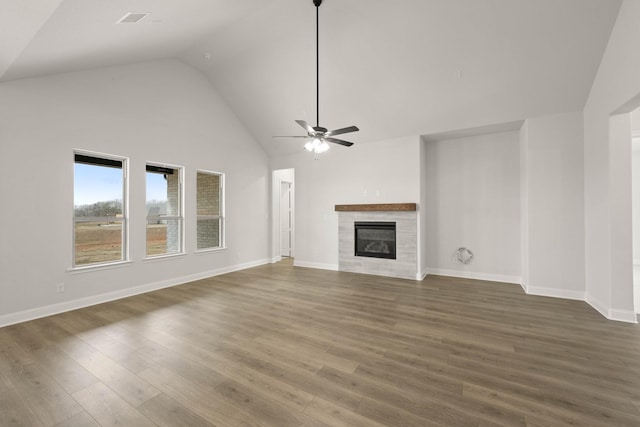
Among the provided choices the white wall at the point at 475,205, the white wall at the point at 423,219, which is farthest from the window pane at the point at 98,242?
the white wall at the point at 475,205

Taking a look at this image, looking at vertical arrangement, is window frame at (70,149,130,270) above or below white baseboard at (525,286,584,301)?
above

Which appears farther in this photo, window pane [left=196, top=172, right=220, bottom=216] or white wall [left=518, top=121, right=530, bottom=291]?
window pane [left=196, top=172, right=220, bottom=216]

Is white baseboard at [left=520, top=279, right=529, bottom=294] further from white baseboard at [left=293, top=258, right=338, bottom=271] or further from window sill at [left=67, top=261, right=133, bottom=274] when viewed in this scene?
window sill at [left=67, top=261, right=133, bottom=274]

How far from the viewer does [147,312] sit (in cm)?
369

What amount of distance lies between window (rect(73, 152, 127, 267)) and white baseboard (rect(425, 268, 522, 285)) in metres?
5.90

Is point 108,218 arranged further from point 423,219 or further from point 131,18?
point 423,219

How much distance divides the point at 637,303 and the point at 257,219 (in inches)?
277

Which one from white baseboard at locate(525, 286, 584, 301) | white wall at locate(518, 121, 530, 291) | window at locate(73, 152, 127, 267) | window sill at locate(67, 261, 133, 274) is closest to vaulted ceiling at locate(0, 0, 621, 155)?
white wall at locate(518, 121, 530, 291)

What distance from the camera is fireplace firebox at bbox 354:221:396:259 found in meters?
5.70

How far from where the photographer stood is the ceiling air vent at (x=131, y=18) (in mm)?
2655

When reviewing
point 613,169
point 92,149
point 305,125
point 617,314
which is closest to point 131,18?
point 305,125

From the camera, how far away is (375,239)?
5914 mm

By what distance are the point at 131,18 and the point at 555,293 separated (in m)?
6.70

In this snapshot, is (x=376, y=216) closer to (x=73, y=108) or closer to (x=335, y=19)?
(x=335, y=19)
